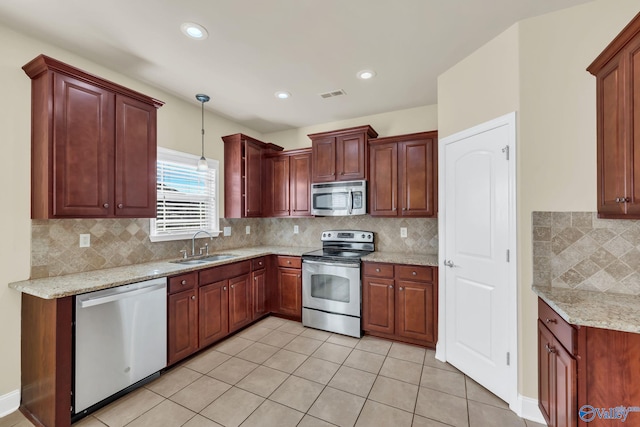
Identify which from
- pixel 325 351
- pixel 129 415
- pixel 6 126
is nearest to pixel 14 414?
pixel 129 415

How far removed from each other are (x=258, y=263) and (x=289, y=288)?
56 cm

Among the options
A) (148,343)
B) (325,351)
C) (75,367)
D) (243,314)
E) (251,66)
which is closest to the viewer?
(75,367)

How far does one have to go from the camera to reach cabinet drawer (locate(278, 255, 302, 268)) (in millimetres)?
3684

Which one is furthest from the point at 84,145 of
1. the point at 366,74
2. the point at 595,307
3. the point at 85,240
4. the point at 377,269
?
the point at 595,307

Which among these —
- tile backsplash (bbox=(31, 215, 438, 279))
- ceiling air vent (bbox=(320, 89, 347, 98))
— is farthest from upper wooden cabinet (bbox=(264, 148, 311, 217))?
ceiling air vent (bbox=(320, 89, 347, 98))

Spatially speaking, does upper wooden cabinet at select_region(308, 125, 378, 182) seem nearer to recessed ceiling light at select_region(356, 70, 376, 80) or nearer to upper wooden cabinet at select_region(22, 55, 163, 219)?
recessed ceiling light at select_region(356, 70, 376, 80)

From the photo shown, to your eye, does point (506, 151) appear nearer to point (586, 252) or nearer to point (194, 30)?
point (586, 252)

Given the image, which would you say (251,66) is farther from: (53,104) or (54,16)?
(53,104)

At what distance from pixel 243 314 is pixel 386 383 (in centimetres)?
187

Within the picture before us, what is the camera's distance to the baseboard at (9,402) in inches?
76.4

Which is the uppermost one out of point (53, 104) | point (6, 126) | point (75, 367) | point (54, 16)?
point (54, 16)

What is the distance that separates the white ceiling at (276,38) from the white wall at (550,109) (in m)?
0.17

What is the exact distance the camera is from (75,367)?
186cm

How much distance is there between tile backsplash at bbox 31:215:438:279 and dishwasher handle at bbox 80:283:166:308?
65cm
